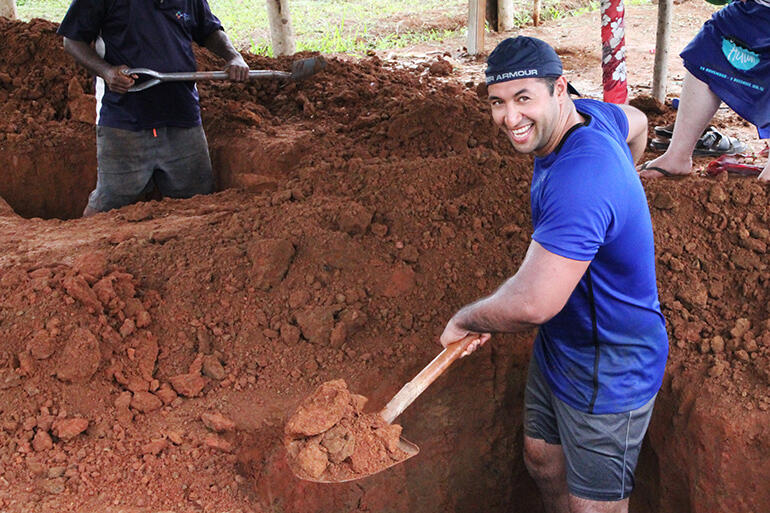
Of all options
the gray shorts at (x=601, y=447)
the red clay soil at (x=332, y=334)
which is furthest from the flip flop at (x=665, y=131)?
the gray shorts at (x=601, y=447)

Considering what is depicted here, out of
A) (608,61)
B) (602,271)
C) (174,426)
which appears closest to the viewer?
(602,271)

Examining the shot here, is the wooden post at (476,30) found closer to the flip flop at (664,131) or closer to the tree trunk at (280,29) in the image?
the tree trunk at (280,29)

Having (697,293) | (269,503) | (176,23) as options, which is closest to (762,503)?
(697,293)

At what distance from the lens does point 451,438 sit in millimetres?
3359

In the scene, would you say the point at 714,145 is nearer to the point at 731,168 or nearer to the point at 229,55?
the point at 731,168

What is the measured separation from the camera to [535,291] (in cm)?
201

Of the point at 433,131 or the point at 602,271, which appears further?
the point at 433,131

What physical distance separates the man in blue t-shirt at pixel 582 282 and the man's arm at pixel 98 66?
8.50 ft

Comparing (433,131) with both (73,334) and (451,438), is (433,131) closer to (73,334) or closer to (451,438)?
(451,438)

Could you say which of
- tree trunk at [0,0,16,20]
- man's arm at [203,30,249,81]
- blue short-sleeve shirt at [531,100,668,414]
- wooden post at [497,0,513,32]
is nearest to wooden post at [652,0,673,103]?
blue short-sleeve shirt at [531,100,668,414]

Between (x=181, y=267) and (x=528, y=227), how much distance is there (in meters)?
1.72

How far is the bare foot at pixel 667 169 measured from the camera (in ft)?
12.1

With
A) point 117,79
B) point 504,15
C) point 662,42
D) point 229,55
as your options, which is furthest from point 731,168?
point 504,15

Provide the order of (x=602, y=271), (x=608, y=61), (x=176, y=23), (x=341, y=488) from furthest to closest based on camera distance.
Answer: (x=176, y=23) → (x=608, y=61) → (x=341, y=488) → (x=602, y=271)
